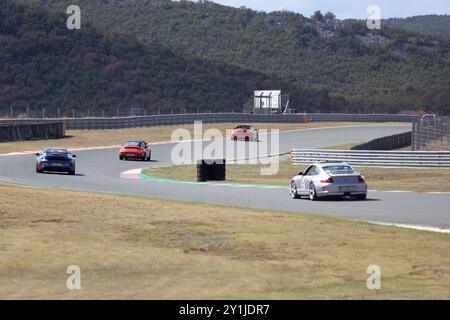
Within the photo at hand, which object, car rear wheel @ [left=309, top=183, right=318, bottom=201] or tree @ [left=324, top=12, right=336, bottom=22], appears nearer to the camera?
car rear wheel @ [left=309, top=183, right=318, bottom=201]

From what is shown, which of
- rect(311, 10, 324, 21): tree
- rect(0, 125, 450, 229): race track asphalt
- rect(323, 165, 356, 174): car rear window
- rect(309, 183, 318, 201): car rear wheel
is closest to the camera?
rect(0, 125, 450, 229): race track asphalt

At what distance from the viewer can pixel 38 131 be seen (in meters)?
61.8

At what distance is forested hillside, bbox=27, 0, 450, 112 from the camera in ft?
445

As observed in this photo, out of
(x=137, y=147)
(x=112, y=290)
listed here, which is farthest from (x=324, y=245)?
(x=137, y=147)

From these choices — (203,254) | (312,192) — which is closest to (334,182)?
(312,192)

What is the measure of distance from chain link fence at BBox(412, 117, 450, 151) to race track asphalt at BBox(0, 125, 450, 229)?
12752 millimetres

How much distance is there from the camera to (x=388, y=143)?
57438 millimetres

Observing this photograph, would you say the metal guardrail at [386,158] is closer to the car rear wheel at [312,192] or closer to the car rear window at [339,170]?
the car rear window at [339,170]

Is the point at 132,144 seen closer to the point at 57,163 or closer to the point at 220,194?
the point at 57,163

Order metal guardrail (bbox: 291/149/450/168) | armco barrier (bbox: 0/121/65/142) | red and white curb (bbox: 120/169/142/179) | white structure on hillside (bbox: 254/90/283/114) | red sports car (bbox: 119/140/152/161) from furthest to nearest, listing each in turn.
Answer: white structure on hillside (bbox: 254/90/283/114) → armco barrier (bbox: 0/121/65/142) → red sports car (bbox: 119/140/152/161) → metal guardrail (bbox: 291/149/450/168) → red and white curb (bbox: 120/169/142/179)

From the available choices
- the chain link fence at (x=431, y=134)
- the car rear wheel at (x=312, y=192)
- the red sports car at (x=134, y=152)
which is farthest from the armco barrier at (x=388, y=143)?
the car rear wheel at (x=312, y=192)

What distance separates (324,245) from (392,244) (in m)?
1.27

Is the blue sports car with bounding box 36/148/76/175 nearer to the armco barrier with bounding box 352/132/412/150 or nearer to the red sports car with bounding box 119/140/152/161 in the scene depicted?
the red sports car with bounding box 119/140/152/161

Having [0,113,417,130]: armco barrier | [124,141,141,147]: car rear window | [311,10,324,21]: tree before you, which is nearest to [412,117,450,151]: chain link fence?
[124,141,141,147]: car rear window
